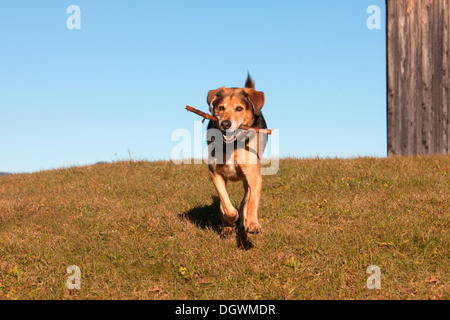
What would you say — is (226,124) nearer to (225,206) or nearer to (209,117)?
(209,117)

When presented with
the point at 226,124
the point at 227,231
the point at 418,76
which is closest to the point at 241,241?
the point at 227,231

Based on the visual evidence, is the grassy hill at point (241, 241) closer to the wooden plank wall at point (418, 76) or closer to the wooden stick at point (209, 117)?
the wooden stick at point (209, 117)

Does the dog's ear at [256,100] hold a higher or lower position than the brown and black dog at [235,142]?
higher

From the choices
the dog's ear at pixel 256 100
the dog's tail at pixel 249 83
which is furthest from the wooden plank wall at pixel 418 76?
A: the dog's ear at pixel 256 100

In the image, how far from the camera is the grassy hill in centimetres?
570

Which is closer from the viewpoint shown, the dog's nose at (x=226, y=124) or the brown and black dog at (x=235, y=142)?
the dog's nose at (x=226, y=124)

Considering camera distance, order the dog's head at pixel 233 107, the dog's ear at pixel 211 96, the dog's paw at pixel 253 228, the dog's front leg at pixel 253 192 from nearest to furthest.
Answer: the dog's paw at pixel 253 228
the dog's front leg at pixel 253 192
the dog's head at pixel 233 107
the dog's ear at pixel 211 96

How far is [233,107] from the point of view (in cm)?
668

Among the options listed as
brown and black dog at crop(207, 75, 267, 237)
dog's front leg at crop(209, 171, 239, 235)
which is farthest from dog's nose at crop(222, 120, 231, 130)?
dog's front leg at crop(209, 171, 239, 235)

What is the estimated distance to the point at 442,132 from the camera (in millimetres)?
14953

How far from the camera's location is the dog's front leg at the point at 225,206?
660 centimetres

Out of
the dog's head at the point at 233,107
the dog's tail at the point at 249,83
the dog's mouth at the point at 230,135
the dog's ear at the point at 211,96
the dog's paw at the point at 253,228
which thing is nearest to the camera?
the dog's paw at the point at 253,228
